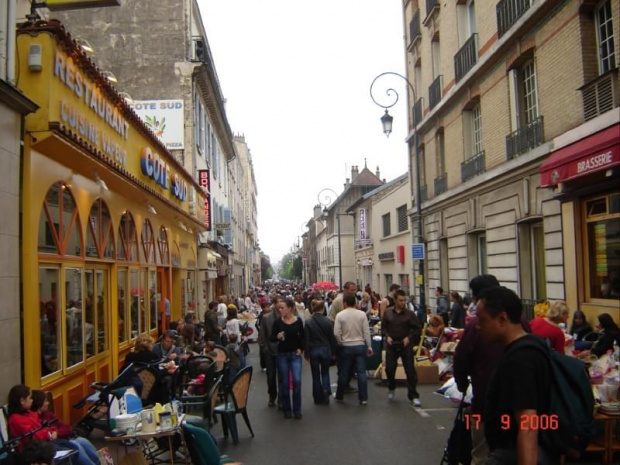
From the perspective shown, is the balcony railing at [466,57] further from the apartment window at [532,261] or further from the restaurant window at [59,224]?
the restaurant window at [59,224]

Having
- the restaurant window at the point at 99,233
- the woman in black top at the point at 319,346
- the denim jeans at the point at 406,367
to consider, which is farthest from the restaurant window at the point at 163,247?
the denim jeans at the point at 406,367

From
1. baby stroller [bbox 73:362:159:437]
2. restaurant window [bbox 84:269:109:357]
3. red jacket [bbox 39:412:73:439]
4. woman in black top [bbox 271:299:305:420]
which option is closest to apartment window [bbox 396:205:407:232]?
restaurant window [bbox 84:269:109:357]

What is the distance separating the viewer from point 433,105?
72.9ft

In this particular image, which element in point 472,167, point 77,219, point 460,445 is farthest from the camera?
point 472,167

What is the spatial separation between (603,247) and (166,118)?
15.6 m

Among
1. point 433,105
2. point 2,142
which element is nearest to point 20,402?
point 2,142

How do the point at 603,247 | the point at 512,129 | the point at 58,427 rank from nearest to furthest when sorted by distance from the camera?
the point at 58,427
the point at 603,247
the point at 512,129

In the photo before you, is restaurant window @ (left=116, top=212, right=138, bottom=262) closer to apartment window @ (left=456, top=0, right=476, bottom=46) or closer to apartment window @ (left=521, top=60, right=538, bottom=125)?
apartment window @ (left=521, top=60, right=538, bottom=125)

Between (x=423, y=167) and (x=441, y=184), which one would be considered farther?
(x=423, y=167)

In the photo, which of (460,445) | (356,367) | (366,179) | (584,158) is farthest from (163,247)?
(366,179)

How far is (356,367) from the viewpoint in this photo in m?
9.38

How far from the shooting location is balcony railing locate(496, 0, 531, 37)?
45.8ft

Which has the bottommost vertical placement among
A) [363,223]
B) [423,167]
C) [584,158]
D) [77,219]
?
[77,219]

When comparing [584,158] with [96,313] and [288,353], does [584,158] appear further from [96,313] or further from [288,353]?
[96,313]
